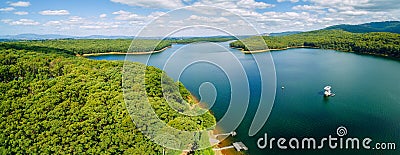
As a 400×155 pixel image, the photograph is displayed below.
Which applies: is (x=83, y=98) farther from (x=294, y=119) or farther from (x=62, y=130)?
(x=294, y=119)

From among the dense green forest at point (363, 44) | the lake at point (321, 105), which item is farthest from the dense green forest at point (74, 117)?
the dense green forest at point (363, 44)

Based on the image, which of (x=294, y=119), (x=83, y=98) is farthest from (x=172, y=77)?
(x=294, y=119)

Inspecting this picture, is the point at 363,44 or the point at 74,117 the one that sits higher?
the point at 363,44

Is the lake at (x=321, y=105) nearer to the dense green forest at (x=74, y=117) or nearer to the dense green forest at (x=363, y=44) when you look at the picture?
the dense green forest at (x=74, y=117)

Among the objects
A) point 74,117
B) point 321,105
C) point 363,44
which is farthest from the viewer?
point 363,44

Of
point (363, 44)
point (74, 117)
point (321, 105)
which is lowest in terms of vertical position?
point (321, 105)

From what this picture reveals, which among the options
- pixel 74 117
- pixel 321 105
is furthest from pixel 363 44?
pixel 74 117

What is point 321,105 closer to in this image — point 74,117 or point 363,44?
point 74,117

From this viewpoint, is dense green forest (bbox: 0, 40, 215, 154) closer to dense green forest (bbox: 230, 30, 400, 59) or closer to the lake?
the lake
